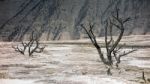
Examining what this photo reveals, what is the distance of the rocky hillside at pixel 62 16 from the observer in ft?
315

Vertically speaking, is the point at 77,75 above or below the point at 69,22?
above

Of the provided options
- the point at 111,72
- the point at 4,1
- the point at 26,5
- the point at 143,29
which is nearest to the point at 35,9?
the point at 26,5

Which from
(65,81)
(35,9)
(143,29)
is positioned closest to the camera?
(65,81)

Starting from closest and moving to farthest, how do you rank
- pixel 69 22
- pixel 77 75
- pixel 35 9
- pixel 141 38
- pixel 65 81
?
pixel 65 81 < pixel 77 75 < pixel 141 38 < pixel 69 22 < pixel 35 9

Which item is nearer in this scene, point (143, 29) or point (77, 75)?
point (77, 75)

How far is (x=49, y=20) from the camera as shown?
102062 millimetres

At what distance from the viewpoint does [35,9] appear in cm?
10806

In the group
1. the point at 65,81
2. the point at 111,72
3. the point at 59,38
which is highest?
the point at 65,81

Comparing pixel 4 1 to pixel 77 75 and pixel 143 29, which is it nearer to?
pixel 143 29

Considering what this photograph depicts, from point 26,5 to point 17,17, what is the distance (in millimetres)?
5745

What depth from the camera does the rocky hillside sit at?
3777 inches

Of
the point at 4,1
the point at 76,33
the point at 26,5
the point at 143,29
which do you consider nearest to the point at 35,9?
the point at 26,5

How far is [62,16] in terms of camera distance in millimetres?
103000

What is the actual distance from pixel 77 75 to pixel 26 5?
8643 centimetres
